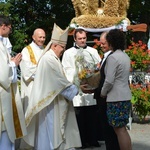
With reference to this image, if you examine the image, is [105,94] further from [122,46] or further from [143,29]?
[143,29]

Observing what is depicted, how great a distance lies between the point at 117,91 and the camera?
498 centimetres

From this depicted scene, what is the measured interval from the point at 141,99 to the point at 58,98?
355 centimetres

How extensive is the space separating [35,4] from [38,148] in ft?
58.5

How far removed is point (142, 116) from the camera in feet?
29.7

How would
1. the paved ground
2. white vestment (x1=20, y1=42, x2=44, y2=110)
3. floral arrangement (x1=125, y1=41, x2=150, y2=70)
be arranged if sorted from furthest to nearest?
floral arrangement (x1=125, y1=41, x2=150, y2=70) < the paved ground < white vestment (x1=20, y1=42, x2=44, y2=110)

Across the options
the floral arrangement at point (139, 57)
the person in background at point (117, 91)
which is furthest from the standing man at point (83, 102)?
the floral arrangement at point (139, 57)

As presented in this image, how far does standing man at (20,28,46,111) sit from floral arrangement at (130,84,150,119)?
8.88 feet

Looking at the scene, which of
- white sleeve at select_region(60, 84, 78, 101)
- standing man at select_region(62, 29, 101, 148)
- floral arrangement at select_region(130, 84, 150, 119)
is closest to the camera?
white sleeve at select_region(60, 84, 78, 101)

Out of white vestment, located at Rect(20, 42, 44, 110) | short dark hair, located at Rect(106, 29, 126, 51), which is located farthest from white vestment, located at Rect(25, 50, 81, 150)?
white vestment, located at Rect(20, 42, 44, 110)

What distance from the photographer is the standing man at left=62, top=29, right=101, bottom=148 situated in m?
6.42

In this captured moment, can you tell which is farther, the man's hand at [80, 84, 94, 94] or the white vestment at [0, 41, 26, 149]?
the man's hand at [80, 84, 94, 94]

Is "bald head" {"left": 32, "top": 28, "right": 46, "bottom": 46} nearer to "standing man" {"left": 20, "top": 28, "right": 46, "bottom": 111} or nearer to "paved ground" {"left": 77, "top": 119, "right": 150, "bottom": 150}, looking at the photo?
"standing man" {"left": 20, "top": 28, "right": 46, "bottom": 111}

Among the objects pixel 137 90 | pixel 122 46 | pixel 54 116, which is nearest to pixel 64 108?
pixel 54 116

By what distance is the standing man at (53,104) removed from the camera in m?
5.39
